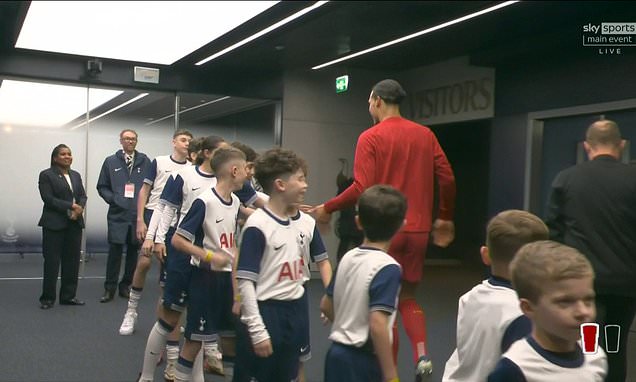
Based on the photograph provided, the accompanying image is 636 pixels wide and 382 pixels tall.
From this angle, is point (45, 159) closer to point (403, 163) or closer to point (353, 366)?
point (403, 163)

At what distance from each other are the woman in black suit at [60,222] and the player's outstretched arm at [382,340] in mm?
4751

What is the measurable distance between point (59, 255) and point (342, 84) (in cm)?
464

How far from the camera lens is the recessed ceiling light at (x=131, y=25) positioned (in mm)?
5188

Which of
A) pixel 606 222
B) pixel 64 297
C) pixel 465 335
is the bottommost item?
pixel 64 297

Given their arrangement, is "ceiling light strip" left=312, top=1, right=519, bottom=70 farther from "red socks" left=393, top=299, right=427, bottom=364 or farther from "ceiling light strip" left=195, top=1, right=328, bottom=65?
"red socks" left=393, top=299, right=427, bottom=364

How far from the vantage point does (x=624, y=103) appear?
5672mm

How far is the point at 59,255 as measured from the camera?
6008 mm

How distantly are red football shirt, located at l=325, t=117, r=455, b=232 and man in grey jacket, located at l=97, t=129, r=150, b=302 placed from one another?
3.86 m

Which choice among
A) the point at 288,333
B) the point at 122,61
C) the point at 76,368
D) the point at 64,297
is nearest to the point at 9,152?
the point at 122,61

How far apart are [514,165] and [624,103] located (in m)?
1.61

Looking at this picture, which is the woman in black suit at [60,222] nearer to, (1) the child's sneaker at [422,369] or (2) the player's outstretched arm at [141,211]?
(2) the player's outstretched arm at [141,211]

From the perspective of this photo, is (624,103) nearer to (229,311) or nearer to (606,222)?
(606,222)

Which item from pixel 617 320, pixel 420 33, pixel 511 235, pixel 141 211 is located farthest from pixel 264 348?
pixel 420 33

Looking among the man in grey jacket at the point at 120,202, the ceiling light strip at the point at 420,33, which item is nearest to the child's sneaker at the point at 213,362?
the man in grey jacket at the point at 120,202
